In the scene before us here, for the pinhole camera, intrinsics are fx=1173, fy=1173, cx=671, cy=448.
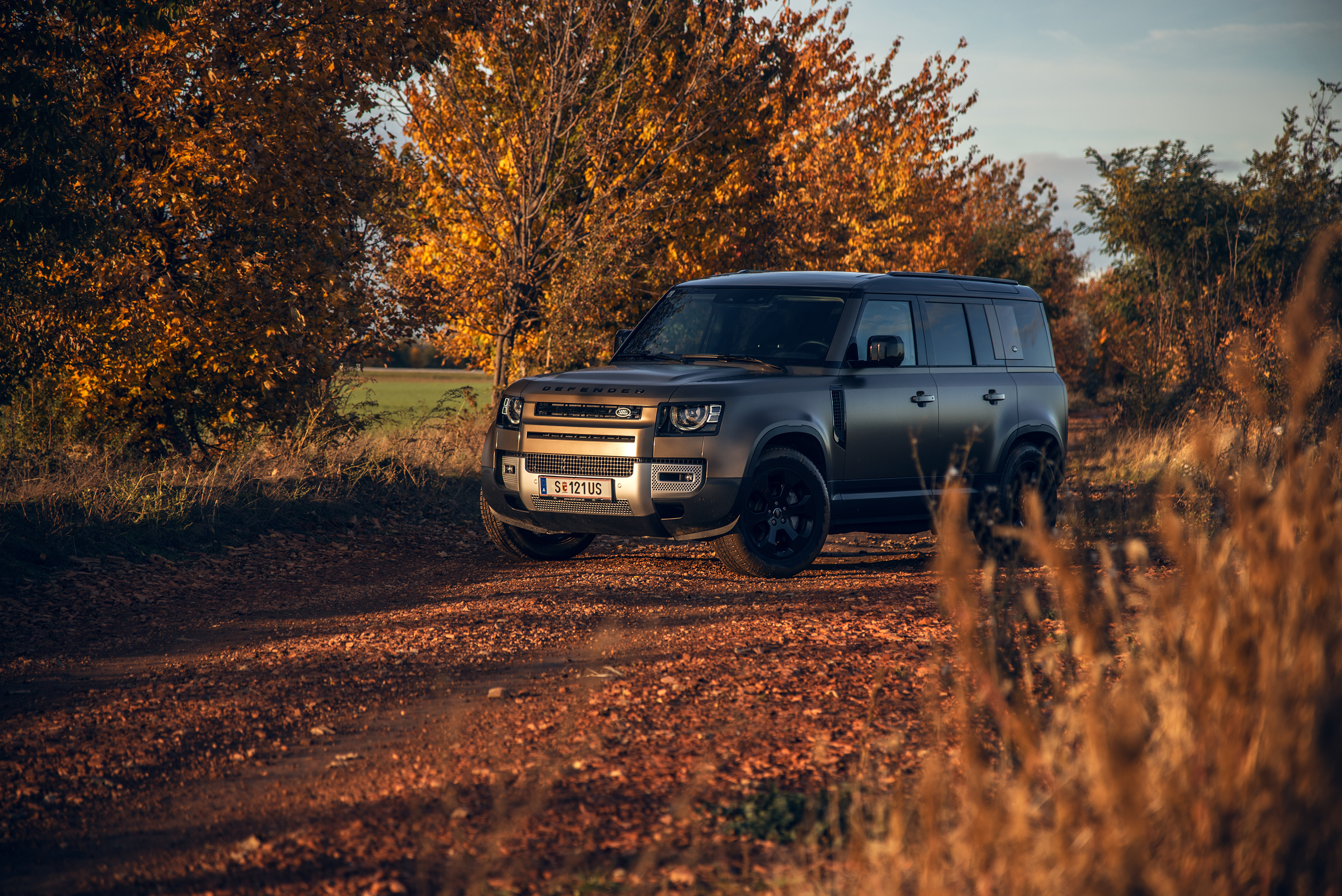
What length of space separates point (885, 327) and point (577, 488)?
2790 millimetres

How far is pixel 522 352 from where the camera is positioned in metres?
17.0

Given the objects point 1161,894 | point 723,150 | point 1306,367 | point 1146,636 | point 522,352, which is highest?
point 723,150

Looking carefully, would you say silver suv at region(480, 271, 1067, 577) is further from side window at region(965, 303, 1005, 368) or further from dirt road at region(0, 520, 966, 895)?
dirt road at region(0, 520, 966, 895)

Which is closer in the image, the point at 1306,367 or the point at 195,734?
the point at 1306,367

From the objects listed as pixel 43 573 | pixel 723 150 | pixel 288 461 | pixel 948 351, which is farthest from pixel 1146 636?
pixel 723 150

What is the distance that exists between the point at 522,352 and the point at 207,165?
639cm

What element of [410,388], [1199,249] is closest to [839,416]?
[1199,249]

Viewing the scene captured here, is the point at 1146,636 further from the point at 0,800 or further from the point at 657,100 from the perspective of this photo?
the point at 657,100

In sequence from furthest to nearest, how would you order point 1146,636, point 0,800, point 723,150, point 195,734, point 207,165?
point 723,150 < point 207,165 < point 195,734 < point 0,800 < point 1146,636

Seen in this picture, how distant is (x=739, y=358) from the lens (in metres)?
8.62

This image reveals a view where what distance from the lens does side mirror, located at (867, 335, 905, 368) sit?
27.8ft

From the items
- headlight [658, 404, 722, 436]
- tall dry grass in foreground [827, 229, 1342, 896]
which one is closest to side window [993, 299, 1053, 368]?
headlight [658, 404, 722, 436]

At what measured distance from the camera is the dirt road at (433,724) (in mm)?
3482

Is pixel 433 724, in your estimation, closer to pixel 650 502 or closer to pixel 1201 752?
pixel 1201 752
